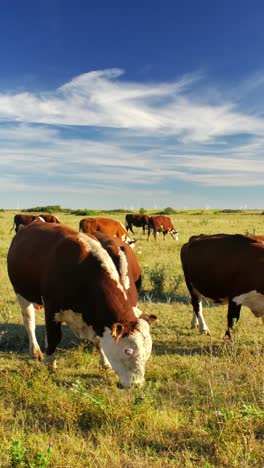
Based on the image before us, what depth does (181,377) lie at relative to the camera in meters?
6.11

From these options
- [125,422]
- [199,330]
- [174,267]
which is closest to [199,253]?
[199,330]

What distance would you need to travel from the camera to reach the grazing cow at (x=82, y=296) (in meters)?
5.11

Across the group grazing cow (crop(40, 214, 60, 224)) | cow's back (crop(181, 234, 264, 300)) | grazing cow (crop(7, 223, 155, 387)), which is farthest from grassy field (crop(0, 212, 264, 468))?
grazing cow (crop(40, 214, 60, 224))

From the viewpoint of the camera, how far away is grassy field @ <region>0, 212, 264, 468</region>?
3.99 metres

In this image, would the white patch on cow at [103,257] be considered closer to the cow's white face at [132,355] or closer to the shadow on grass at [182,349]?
the cow's white face at [132,355]

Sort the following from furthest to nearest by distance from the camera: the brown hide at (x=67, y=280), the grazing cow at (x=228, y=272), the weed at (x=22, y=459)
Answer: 1. the grazing cow at (x=228, y=272)
2. the brown hide at (x=67, y=280)
3. the weed at (x=22, y=459)

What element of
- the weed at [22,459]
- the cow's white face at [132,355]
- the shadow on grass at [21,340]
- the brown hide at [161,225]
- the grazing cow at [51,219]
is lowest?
the shadow on grass at [21,340]

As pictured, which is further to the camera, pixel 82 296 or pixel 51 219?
pixel 51 219

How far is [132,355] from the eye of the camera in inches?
198

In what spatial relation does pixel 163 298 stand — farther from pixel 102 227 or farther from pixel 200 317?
pixel 102 227

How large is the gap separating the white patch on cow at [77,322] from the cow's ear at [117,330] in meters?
0.98

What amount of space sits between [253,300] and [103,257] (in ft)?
9.91

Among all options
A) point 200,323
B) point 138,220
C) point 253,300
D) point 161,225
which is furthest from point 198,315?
point 138,220

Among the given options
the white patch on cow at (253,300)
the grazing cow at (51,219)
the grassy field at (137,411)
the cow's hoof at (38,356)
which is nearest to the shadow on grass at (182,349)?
the grassy field at (137,411)
